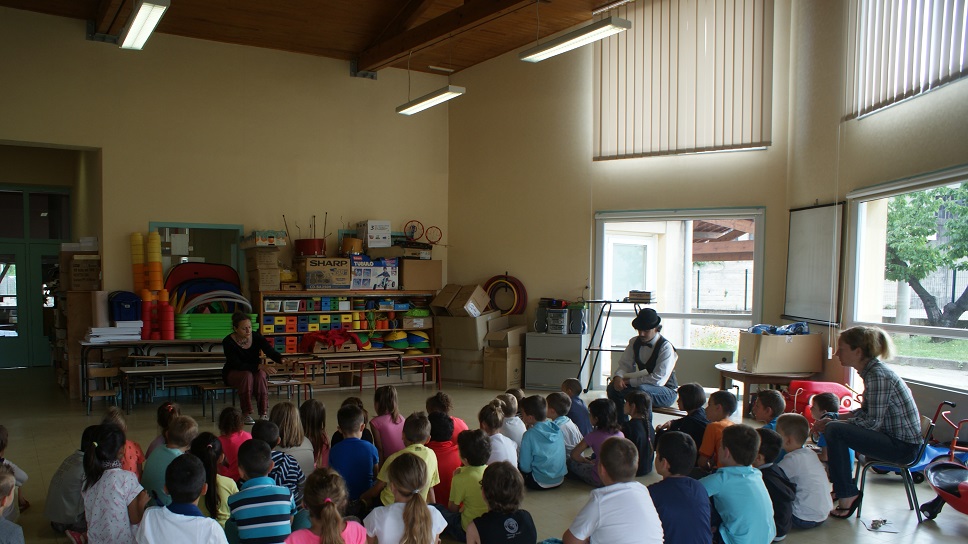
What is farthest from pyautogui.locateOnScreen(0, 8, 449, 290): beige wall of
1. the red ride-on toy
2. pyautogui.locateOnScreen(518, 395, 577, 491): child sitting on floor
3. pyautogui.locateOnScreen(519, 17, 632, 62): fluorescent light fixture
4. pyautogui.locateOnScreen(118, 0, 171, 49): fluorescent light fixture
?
the red ride-on toy

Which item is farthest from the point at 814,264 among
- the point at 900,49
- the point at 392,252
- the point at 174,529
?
the point at 174,529

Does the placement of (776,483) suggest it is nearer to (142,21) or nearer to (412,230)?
(142,21)

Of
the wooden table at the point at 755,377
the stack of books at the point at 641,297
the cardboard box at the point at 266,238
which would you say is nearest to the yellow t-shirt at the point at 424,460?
the wooden table at the point at 755,377

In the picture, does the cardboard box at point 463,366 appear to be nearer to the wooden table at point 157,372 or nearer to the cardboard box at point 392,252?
the cardboard box at point 392,252

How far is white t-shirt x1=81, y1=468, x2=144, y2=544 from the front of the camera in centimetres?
333

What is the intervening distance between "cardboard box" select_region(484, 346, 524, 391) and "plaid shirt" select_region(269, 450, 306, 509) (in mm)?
5794

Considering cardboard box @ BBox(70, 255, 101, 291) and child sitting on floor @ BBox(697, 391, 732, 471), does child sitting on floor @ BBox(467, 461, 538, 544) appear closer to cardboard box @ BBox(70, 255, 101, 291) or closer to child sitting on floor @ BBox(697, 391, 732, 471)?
child sitting on floor @ BBox(697, 391, 732, 471)

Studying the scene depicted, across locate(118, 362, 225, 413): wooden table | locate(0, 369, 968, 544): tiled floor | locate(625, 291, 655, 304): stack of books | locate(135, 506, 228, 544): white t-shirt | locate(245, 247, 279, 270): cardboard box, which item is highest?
locate(245, 247, 279, 270): cardboard box

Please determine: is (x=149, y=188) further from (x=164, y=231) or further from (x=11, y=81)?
(x=11, y=81)

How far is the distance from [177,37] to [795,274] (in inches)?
318

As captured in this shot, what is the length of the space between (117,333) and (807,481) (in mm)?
7322

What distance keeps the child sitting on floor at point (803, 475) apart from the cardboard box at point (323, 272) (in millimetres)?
6491

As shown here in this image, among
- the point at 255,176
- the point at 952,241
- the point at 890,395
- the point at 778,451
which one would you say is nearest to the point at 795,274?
the point at 952,241

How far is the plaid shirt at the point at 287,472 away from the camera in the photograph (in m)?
3.71
